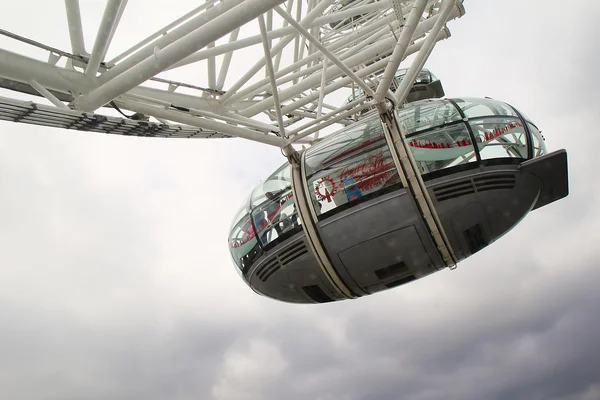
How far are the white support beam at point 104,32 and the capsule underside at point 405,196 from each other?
3.66 meters

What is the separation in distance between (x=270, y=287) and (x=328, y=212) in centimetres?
219

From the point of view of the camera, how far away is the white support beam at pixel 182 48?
6.32 metres

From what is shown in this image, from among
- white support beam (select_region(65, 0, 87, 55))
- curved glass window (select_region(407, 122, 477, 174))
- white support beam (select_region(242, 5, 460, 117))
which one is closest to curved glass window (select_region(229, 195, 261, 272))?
white support beam (select_region(242, 5, 460, 117))

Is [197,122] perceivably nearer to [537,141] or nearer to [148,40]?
[148,40]

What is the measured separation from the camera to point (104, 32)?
299 inches

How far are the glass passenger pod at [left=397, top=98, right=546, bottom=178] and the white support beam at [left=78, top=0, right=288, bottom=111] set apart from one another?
3.36 meters

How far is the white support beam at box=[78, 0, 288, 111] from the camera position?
6.32 meters

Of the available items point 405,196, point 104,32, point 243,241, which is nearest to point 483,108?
point 405,196

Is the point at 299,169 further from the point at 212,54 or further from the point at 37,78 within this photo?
the point at 37,78

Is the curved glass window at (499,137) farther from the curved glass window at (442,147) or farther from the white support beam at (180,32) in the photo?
the white support beam at (180,32)

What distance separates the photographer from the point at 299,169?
366 inches

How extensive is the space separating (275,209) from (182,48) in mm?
3428

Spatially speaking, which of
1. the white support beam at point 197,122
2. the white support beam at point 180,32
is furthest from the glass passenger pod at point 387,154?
the white support beam at point 180,32

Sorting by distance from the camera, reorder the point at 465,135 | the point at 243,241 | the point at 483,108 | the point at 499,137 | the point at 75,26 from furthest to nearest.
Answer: the point at 243,241, the point at 483,108, the point at 499,137, the point at 465,135, the point at 75,26
